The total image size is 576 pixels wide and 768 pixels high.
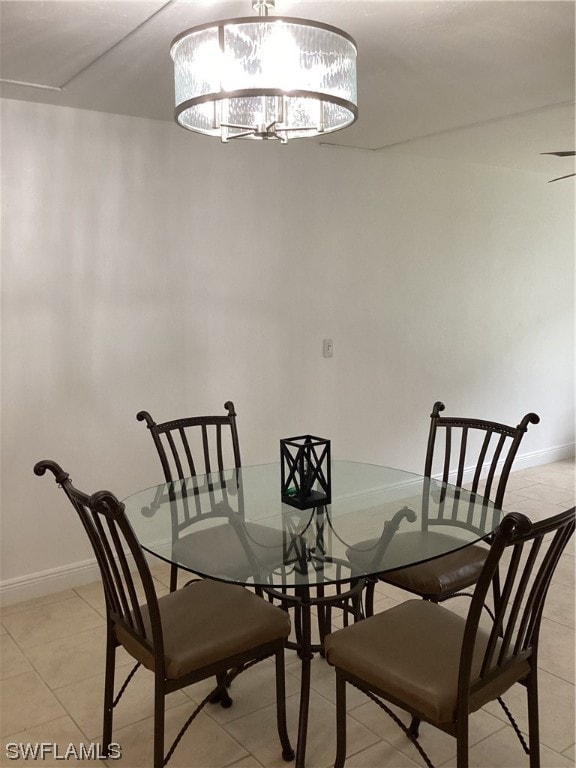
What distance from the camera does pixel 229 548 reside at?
2.13m

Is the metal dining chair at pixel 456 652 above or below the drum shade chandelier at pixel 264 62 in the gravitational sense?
below

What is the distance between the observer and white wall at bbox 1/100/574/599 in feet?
10.5

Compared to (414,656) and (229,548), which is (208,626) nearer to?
(229,548)

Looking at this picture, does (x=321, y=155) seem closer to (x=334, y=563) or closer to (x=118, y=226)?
(x=118, y=226)

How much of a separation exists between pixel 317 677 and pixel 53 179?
2.40 meters

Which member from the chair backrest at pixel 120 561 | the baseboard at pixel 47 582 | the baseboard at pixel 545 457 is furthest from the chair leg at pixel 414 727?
the baseboard at pixel 545 457

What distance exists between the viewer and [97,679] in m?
2.62

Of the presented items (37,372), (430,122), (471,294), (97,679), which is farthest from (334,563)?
(471,294)

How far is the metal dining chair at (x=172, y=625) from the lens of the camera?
1855 millimetres

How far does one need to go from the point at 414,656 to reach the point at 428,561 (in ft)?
0.91

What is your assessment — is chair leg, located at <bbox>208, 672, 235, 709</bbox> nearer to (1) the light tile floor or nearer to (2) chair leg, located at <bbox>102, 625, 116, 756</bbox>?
(1) the light tile floor

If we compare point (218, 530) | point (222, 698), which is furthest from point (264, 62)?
point (222, 698)

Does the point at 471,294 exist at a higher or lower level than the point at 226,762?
higher

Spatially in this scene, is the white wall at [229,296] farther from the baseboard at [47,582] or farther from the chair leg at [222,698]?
the chair leg at [222,698]
